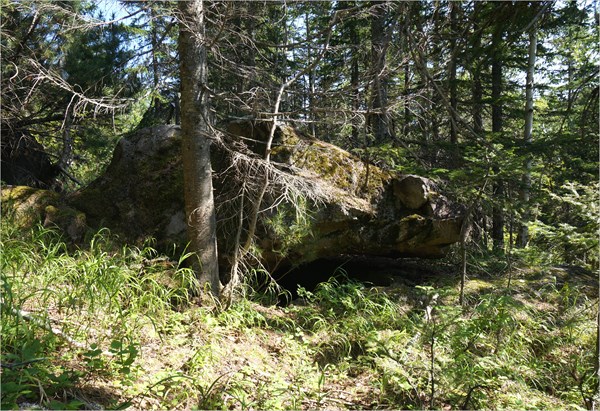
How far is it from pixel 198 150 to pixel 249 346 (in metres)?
2.27

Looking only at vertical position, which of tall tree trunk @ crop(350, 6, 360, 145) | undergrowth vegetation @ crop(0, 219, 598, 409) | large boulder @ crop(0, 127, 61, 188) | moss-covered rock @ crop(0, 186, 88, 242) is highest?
tall tree trunk @ crop(350, 6, 360, 145)

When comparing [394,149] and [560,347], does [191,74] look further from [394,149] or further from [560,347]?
[560,347]

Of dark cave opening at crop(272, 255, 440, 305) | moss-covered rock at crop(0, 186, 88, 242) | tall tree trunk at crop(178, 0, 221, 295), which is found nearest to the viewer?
tall tree trunk at crop(178, 0, 221, 295)

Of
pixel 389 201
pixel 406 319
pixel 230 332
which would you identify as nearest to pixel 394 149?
pixel 389 201

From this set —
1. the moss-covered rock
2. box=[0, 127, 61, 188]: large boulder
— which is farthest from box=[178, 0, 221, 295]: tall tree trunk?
box=[0, 127, 61, 188]: large boulder

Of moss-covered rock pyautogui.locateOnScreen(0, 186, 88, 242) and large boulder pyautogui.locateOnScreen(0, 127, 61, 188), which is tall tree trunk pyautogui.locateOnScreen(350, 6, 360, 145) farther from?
large boulder pyautogui.locateOnScreen(0, 127, 61, 188)

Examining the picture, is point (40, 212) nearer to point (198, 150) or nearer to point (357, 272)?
point (198, 150)

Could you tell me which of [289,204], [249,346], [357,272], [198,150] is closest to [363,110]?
[289,204]

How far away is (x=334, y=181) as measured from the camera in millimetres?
5957

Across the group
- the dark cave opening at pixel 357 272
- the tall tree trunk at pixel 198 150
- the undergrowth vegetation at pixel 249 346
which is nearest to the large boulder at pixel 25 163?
the undergrowth vegetation at pixel 249 346

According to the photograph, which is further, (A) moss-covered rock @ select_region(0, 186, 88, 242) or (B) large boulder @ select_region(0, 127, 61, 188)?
(B) large boulder @ select_region(0, 127, 61, 188)

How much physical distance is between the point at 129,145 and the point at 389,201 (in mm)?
4022

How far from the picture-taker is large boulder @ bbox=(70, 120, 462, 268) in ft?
18.7

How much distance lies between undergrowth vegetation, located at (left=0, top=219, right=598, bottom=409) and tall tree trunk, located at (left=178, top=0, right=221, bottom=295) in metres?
0.33
